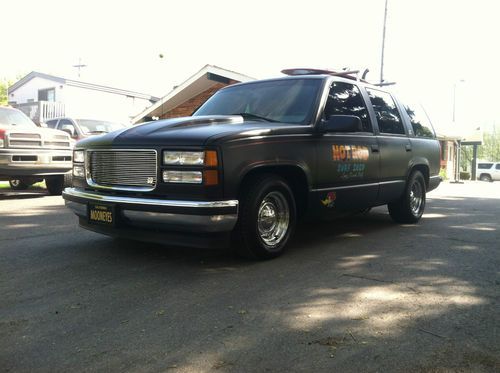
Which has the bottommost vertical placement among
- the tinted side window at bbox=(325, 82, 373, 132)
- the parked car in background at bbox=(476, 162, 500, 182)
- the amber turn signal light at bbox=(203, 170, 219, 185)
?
the parked car in background at bbox=(476, 162, 500, 182)

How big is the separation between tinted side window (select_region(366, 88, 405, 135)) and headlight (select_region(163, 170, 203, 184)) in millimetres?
3005

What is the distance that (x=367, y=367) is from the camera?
8.14 ft

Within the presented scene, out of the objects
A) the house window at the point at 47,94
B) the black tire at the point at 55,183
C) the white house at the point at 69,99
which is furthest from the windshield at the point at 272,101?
the house window at the point at 47,94

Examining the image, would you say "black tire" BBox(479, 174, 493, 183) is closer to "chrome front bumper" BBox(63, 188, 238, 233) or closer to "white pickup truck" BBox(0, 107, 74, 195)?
"white pickup truck" BBox(0, 107, 74, 195)

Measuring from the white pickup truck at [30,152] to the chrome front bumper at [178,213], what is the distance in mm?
6306

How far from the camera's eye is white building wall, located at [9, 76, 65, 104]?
1078 inches

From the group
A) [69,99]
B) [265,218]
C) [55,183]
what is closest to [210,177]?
[265,218]

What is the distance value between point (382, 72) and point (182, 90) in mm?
10955

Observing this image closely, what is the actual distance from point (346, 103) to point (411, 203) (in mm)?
2202

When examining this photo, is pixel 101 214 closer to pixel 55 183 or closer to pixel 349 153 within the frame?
pixel 349 153

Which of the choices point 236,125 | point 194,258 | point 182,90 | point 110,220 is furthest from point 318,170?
point 182,90

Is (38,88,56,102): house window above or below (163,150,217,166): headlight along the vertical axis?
above

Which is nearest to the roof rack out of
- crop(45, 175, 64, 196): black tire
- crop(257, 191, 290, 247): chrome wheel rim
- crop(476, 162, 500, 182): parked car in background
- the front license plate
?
crop(257, 191, 290, 247): chrome wheel rim

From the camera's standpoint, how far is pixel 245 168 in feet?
13.6
